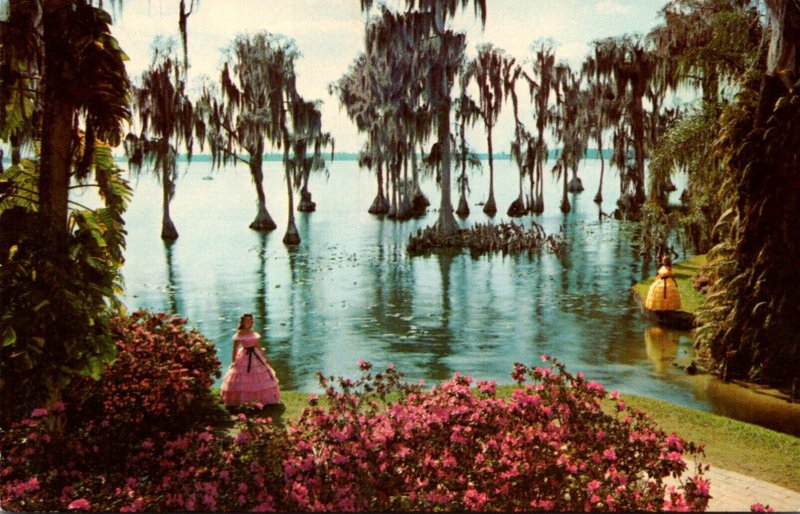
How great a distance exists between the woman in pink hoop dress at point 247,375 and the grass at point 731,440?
38cm

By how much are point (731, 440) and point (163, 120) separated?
38.0m

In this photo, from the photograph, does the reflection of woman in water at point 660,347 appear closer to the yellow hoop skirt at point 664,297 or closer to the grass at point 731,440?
the yellow hoop skirt at point 664,297

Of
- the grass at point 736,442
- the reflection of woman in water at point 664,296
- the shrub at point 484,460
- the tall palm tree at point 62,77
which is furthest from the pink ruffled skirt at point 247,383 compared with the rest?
the reflection of woman in water at point 664,296

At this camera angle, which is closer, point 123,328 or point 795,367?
point 123,328

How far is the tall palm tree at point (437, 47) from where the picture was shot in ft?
126

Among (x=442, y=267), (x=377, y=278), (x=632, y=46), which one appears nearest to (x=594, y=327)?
(x=377, y=278)

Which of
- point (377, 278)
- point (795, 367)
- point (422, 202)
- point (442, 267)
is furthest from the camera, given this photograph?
point (422, 202)

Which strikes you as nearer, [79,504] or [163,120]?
[79,504]

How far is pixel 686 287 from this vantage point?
22312 mm

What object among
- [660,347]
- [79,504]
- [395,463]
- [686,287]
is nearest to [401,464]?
[395,463]

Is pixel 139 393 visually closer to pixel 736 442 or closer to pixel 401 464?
pixel 401 464

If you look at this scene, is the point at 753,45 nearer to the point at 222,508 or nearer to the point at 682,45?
the point at 222,508

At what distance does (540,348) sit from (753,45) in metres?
7.25

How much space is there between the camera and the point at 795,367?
1216 cm
